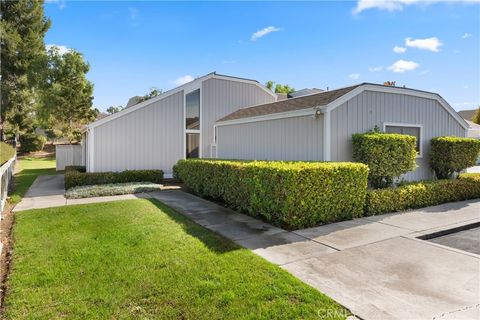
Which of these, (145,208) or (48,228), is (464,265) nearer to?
(145,208)

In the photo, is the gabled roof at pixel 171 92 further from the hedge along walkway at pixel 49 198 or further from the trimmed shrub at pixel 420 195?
the trimmed shrub at pixel 420 195

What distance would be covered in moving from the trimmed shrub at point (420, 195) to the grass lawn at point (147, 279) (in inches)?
171

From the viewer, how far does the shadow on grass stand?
5.18 m

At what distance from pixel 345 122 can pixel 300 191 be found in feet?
12.0

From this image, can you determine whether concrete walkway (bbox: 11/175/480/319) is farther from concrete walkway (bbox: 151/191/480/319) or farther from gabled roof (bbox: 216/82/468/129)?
gabled roof (bbox: 216/82/468/129)

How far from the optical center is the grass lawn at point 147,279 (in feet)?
10.7

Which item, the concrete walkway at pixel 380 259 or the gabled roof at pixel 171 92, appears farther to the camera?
the gabled roof at pixel 171 92

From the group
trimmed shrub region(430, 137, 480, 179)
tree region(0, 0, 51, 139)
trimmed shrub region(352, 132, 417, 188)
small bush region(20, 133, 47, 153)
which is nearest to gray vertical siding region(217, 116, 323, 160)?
trimmed shrub region(352, 132, 417, 188)

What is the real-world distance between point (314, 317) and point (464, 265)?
287 cm

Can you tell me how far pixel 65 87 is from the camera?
2577 cm

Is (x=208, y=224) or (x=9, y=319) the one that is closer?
(x=9, y=319)

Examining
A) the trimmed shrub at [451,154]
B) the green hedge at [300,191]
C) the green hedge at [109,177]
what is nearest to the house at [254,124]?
the trimmed shrub at [451,154]

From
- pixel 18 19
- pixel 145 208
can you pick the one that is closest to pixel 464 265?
pixel 145 208

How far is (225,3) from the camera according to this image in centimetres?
1139
